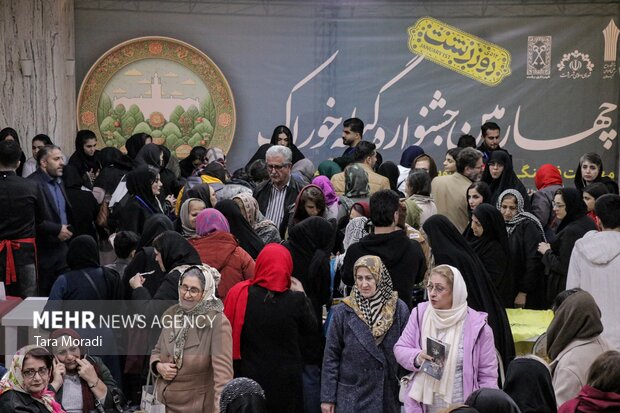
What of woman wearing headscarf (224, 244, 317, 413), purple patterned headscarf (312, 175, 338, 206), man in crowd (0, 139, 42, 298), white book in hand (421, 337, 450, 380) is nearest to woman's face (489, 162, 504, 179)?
purple patterned headscarf (312, 175, 338, 206)

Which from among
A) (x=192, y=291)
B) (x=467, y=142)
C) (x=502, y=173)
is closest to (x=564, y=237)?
(x=502, y=173)

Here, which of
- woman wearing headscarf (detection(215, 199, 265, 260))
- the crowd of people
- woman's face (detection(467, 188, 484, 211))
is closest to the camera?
the crowd of people

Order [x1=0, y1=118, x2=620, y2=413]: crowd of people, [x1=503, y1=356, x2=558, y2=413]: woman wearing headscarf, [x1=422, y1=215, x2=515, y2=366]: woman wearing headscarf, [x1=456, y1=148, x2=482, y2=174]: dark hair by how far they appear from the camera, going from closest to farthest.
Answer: [x1=503, y1=356, x2=558, y2=413]: woman wearing headscarf
[x1=0, y1=118, x2=620, y2=413]: crowd of people
[x1=422, y1=215, x2=515, y2=366]: woman wearing headscarf
[x1=456, y1=148, x2=482, y2=174]: dark hair

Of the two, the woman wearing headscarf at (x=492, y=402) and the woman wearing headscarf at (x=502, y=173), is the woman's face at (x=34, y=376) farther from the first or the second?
the woman wearing headscarf at (x=502, y=173)

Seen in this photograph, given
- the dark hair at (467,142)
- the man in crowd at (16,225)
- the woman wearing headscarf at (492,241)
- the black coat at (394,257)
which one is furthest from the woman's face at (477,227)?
the dark hair at (467,142)

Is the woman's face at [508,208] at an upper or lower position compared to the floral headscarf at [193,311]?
upper

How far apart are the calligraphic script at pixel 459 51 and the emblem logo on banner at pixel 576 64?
1.85ft

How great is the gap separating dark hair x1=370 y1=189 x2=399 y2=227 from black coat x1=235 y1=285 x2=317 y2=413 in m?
0.82

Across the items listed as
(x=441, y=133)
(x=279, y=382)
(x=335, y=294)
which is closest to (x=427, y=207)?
(x=335, y=294)

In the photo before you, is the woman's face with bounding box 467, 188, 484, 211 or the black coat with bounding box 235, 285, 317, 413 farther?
the woman's face with bounding box 467, 188, 484, 211

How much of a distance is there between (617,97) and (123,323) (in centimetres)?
731

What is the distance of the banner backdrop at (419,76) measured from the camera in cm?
1190

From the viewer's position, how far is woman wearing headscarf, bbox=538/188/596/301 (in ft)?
24.0

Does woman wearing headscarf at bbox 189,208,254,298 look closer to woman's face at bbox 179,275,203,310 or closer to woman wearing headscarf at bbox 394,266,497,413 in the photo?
woman's face at bbox 179,275,203,310
